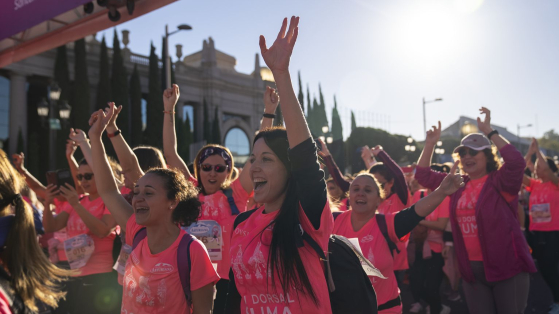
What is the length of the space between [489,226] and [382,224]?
3.94 ft

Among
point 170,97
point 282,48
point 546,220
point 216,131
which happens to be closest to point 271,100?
point 282,48

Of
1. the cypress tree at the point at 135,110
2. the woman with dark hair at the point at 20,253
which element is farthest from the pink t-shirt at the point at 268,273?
the cypress tree at the point at 135,110

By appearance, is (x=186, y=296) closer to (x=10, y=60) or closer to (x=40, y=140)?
(x=10, y=60)

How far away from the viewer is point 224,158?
4422 mm

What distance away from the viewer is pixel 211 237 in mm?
4023

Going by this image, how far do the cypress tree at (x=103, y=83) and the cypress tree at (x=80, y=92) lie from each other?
1.06 m

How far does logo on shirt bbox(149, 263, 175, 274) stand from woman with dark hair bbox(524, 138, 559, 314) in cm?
596

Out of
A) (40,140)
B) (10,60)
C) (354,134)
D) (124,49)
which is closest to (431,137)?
(10,60)

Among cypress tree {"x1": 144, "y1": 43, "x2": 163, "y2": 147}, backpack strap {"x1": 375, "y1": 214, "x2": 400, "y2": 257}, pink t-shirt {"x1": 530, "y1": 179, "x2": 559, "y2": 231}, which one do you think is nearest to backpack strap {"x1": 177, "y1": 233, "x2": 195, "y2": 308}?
backpack strap {"x1": 375, "y1": 214, "x2": 400, "y2": 257}

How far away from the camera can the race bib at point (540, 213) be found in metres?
7.14

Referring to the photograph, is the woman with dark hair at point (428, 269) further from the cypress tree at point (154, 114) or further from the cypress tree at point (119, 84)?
the cypress tree at point (119, 84)

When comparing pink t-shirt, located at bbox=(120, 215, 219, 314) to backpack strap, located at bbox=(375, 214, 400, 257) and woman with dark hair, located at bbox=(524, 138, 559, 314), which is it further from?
woman with dark hair, located at bbox=(524, 138, 559, 314)

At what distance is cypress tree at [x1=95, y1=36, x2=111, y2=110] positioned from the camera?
30047mm

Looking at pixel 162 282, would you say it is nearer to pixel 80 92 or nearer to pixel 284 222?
pixel 284 222
